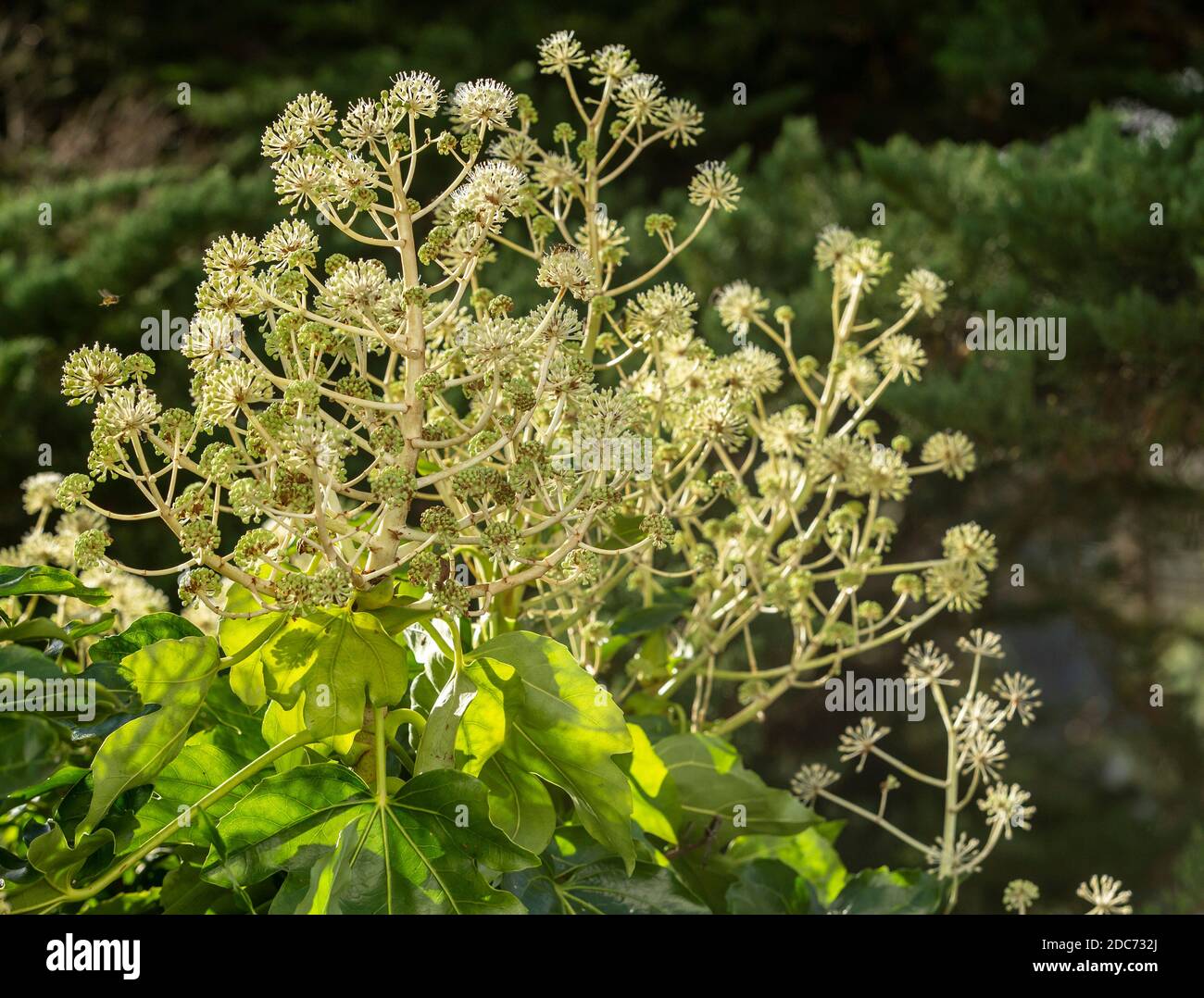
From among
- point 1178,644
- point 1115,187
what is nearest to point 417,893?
point 1115,187

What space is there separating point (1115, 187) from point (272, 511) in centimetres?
141

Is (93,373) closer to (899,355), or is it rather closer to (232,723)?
(232,723)

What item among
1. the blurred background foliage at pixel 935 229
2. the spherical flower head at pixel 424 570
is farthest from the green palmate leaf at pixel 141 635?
the blurred background foliage at pixel 935 229

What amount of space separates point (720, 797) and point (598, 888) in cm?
8

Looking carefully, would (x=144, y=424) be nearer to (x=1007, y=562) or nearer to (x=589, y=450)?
(x=589, y=450)

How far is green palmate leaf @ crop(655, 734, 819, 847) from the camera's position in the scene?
0.53m

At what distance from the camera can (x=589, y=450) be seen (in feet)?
Result: 1.41

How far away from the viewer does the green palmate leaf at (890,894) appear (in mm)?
552

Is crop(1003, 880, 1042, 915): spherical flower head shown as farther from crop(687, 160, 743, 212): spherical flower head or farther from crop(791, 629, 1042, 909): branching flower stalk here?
crop(687, 160, 743, 212): spherical flower head

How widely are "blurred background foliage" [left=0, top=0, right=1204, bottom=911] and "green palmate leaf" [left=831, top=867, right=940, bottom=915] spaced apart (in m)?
0.75

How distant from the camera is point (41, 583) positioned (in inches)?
17.6

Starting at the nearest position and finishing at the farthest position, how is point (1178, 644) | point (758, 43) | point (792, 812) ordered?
point (792, 812), point (1178, 644), point (758, 43)

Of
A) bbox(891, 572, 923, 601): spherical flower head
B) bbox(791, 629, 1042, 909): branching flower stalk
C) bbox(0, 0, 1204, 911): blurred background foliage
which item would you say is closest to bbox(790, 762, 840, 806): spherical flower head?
bbox(791, 629, 1042, 909): branching flower stalk

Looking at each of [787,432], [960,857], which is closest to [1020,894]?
[960,857]
